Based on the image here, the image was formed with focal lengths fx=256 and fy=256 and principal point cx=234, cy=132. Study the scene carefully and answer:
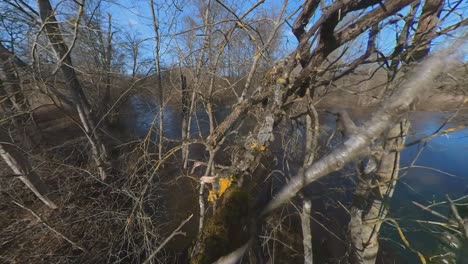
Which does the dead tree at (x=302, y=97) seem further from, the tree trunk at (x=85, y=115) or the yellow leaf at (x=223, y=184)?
the tree trunk at (x=85, y=115)

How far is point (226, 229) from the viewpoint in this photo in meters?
2.27

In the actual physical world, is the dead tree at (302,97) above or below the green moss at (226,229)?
above

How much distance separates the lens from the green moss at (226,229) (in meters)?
2.21

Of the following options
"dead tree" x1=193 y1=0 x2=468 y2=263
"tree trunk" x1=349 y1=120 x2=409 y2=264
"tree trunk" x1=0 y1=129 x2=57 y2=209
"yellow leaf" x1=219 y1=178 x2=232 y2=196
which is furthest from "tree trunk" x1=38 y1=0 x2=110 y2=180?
"tree trunk" x1=349 y1=120 x2=409 y2=264

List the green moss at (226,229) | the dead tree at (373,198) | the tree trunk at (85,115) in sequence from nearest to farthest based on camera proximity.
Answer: the green moss at (226,229) → the dead tree at (373,198) → the tree trunk at (85,115)

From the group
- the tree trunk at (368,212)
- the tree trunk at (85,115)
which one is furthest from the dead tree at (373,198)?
the tree trunk at (85,115)

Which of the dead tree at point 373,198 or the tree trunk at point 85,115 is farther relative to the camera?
the tree trunk at point 85,115

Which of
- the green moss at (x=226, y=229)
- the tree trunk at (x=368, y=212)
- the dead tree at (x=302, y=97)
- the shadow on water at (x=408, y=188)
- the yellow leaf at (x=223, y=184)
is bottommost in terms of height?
the shadow on water at (x=408, y=188)

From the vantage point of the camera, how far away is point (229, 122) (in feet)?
10.9

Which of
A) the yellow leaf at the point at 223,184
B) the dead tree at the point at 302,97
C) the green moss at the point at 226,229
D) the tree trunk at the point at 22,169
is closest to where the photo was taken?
the dead tree at the point at 302,97

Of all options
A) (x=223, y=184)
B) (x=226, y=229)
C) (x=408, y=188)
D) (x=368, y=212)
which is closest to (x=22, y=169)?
(x=223, y=184)

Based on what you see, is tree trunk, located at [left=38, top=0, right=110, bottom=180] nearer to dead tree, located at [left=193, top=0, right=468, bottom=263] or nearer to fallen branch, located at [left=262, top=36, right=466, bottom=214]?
dead tree, located at [left=193, top=0, right=468, bottom=263]

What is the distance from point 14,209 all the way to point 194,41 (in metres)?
5.85

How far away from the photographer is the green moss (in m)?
2.21
